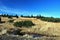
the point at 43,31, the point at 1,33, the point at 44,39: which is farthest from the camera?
the point at 43,31

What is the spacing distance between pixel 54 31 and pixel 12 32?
7.01m

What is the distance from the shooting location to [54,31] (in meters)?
39.2

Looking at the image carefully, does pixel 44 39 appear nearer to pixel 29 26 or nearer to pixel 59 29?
Result: pixel 59 29

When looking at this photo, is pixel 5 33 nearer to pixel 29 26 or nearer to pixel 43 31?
pixel 43 31

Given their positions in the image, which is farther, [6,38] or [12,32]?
[12,32]

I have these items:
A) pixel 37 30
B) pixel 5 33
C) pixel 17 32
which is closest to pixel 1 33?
pixel 5 33

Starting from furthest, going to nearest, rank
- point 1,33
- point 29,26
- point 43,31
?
point 29,26, point 43,31, point 1,33

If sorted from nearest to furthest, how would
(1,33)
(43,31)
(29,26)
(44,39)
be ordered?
(44,39), (1,33), (43,31), (29,26)

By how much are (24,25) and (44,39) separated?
1751cm

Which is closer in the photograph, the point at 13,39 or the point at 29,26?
the point at 13,39

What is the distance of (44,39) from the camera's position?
32219 mm

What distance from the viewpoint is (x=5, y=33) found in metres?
37.3

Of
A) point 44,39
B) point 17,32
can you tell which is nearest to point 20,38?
point 44,39

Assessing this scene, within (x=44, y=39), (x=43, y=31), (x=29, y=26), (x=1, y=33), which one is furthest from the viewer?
(x=29, y=26)
